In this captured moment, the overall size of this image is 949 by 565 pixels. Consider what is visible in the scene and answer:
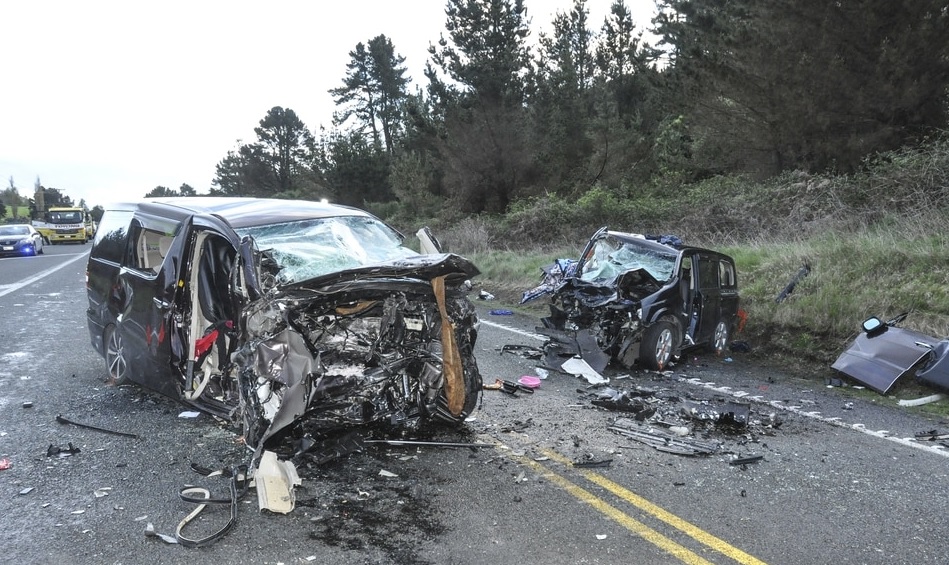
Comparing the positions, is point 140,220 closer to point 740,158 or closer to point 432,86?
point 740,158

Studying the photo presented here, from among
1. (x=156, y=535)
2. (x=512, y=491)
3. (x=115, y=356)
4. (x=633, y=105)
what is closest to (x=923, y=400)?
(x=512, y=491)

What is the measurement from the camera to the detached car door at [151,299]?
16.6 feet

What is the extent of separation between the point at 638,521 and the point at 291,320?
2.47 metres

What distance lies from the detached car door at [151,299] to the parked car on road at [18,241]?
24.4 meters

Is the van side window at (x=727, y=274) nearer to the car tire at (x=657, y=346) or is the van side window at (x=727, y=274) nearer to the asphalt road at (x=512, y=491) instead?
the car tire at (x=657, y=346)

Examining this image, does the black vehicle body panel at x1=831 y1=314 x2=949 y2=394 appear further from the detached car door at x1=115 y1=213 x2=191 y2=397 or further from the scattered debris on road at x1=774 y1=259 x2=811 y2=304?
the detached car door at x1=115 y1=213 x2=191 y2=397

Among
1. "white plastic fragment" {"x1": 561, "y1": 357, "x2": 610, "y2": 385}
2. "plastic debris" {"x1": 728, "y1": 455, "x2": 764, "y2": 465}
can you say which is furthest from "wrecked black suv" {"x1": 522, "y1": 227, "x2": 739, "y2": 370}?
"plastic debris" {"x1": 728, "y1": 455, "x2": 764, "y2": 465}

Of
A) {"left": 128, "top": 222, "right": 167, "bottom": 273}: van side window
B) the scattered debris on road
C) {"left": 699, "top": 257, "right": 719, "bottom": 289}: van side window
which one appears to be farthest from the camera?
the scattered debris on road

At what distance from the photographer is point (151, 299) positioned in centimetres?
529

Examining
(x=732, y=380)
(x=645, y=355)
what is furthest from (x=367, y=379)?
(x=732, y=380)

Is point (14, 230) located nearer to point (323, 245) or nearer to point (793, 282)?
point (323, 245)

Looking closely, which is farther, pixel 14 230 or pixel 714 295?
pixel 14 230

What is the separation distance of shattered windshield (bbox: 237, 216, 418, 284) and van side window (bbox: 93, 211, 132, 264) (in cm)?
189

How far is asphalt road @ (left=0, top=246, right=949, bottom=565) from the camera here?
127 inches
